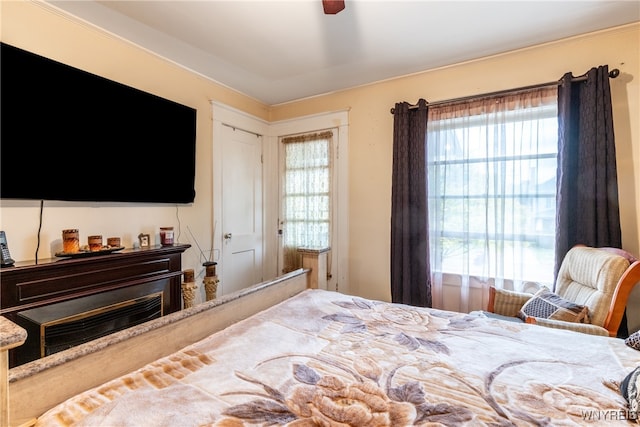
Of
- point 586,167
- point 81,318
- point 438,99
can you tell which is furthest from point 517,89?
point 81,318

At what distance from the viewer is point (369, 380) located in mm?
1043

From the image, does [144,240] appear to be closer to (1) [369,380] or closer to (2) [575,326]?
(1) [369,380]

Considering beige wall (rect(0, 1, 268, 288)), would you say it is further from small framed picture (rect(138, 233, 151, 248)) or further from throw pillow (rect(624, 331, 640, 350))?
throw pillow (rect(624, 331, 640, 350))

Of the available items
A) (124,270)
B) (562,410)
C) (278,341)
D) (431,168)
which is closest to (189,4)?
(124,270)

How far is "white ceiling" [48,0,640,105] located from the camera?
2.07 m

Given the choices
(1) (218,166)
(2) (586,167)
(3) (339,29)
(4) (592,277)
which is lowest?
(4) (592,277)

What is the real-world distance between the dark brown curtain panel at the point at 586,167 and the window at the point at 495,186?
0.41 ft

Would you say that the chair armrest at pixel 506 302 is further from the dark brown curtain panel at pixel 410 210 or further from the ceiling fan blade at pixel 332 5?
the ceiling fan blade at pixel 332 5

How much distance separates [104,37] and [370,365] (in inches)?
122

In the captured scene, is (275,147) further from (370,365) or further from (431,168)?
(370,365)

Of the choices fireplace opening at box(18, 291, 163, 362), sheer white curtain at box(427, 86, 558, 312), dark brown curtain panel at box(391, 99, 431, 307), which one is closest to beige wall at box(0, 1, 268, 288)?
fireplace opening at box(18, 291, 163, 362)

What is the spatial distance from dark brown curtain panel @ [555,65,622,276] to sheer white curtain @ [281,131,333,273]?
90.2 inches

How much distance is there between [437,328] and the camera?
4.91 feet

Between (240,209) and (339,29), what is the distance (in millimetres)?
2306
